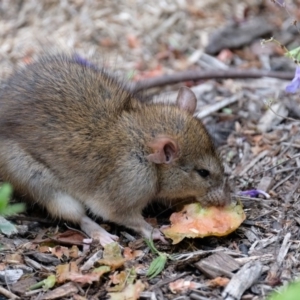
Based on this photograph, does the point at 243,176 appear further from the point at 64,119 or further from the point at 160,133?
the point at 64,119

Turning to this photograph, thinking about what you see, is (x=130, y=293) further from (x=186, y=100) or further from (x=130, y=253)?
(x=186, y=100)

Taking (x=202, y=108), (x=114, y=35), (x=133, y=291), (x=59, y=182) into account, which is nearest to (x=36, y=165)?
(x=59, y=182)

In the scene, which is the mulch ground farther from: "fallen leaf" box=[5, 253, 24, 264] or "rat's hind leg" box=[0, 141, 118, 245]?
"rat's hind leg" box=[0, 141, 118, 245]

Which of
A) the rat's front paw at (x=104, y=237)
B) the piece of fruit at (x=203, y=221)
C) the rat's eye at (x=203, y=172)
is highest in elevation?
the rat's eye at (x=203, y=172)

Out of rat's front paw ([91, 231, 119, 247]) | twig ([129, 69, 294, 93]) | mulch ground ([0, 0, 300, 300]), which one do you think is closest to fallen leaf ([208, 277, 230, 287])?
mulch ground ([0, 0, 300, 300])

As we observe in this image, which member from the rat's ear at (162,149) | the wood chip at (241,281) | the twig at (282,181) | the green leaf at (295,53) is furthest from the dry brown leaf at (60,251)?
the green leaf at (295,53)

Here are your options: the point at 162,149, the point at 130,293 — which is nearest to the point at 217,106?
the point at 162,149

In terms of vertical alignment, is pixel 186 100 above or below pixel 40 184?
above

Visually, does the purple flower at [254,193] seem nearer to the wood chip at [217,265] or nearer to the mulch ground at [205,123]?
the mulch ground at [205,123]
